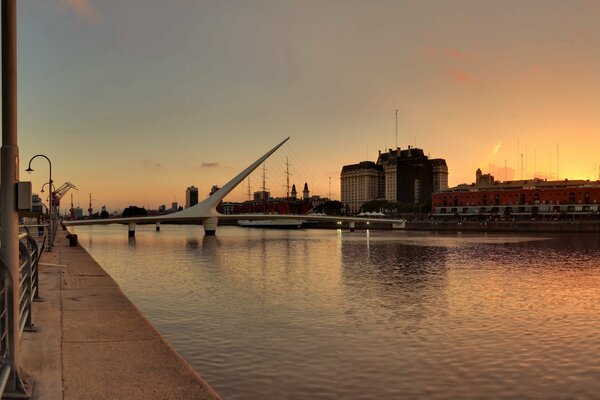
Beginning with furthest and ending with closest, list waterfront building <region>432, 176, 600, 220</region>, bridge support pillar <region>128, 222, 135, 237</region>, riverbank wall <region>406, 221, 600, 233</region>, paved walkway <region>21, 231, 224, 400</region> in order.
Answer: waterfront building <region>432, 176, 600, 220</region> < riverbank wall <region>406, 221, 600, 233</region> < bridge support pillar <region>128, 222, 135, 237</region> < paved walkway <region>21, 231, 224, 400</region>

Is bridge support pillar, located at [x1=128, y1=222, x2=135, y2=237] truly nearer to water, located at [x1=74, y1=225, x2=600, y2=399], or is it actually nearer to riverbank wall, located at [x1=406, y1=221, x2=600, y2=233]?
riverbank wall, located at [x1=406, y1=221, x2=600, y2=233]

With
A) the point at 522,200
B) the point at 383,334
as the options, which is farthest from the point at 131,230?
the point at 522,200

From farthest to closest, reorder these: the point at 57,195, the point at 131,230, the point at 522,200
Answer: the point at 522,200
the point at 131,230
the point at 57,195

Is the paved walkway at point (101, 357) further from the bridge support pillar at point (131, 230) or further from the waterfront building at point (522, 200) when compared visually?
the waterfront building at point (522, 200)

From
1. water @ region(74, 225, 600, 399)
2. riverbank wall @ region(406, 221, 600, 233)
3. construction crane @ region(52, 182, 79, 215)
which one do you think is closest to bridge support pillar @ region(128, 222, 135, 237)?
construction crane @ region(52, 182, 79, 215)

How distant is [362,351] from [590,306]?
31.4ft

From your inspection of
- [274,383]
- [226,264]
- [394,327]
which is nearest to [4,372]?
[274,383]

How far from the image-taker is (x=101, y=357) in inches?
290

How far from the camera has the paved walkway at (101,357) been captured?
19.7ft

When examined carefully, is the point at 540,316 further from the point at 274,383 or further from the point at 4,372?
the point at 4,372

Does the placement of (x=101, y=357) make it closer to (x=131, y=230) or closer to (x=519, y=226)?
(x=131, y=230)

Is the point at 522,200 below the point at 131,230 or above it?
above

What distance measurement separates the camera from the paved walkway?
5.99 m

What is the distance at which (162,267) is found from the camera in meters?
31.0
